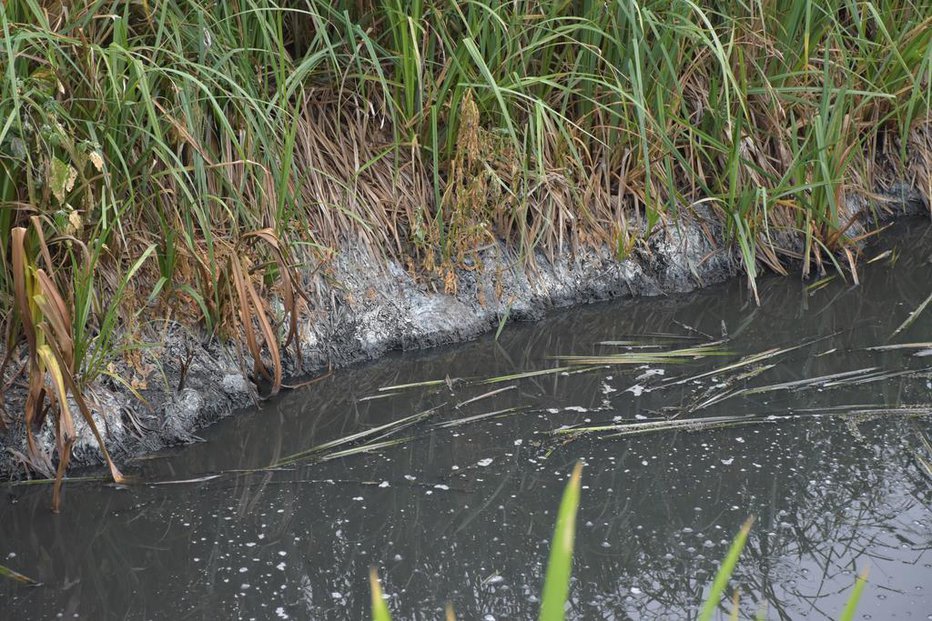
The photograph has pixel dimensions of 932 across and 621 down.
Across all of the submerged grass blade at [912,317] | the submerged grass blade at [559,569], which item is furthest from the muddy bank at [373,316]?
the submerged grass blade at [559,569]

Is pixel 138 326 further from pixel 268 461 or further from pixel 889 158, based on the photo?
pixel 889 158

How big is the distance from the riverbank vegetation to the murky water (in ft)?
0.82

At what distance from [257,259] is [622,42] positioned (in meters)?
1.35

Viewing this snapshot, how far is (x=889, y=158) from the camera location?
12.2ft

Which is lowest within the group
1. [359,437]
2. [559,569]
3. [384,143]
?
[359,437]

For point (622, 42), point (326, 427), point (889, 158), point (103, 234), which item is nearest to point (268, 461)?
point (326, 427)

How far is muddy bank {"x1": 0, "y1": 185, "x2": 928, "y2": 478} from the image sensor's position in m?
2.31

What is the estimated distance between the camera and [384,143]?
116 inches

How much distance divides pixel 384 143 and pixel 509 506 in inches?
51.3

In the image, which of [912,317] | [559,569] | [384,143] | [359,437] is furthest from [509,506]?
[912,317]

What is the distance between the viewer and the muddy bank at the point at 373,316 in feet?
7.59

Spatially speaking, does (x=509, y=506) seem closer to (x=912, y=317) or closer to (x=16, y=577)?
(x=16, y=577)

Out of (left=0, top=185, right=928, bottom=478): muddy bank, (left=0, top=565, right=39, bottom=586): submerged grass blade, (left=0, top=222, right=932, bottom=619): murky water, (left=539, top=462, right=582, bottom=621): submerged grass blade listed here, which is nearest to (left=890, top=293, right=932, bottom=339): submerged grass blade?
(left=0, top=222, right=932, bottom=619): murky water

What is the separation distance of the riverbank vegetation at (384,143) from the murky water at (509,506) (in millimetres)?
250
